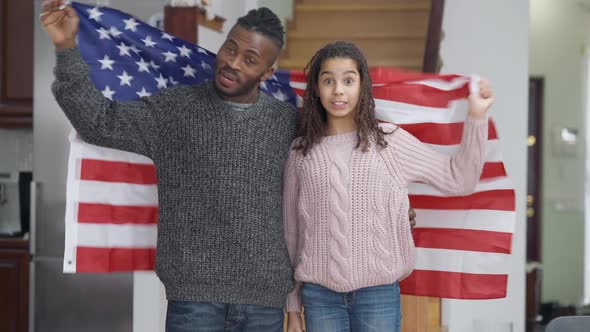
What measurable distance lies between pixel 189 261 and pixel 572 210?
697cm

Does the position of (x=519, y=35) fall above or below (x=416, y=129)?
above

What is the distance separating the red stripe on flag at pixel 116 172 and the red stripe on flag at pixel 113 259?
20cm

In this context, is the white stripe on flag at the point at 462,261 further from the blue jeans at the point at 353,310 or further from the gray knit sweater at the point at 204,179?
the gray knit sweater at the point at 204,179

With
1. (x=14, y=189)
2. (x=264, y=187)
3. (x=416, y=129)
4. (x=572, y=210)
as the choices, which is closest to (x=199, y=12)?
(x=416, y=129)

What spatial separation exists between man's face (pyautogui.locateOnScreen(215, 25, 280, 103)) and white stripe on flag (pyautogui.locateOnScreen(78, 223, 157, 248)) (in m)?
0.56

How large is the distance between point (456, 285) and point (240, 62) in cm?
101

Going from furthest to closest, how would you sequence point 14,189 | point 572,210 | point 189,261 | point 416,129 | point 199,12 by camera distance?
point 572,210 → point 14,189 → point 199,12 → point 416,129 → point 189,261

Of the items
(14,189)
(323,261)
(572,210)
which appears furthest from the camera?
(572,210)

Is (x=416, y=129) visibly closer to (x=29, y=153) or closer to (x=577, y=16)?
(x=29, y=153)

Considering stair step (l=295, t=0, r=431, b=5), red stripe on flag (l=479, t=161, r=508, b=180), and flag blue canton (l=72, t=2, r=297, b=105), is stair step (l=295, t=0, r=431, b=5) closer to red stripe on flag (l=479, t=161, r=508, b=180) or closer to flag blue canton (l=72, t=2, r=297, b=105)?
red stripe on flag (l=479, t=161, r=508, b=180)

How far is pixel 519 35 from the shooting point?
177 inches

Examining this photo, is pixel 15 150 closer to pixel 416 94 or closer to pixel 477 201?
pixel 416 94

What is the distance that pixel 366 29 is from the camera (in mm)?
5246

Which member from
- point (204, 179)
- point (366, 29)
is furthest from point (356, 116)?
point (366, 29)
